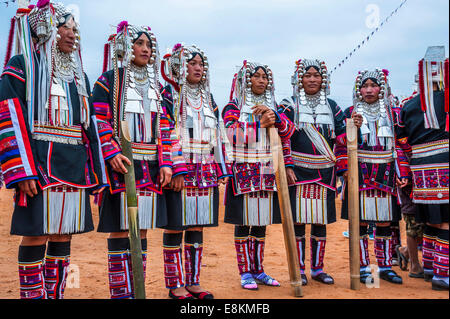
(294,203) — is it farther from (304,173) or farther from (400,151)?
(400,151)

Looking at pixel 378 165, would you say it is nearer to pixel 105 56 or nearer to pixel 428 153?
pixel 428 153

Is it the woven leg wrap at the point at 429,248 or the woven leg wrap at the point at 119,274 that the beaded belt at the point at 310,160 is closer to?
the woven leg wrap at the point at 429,248

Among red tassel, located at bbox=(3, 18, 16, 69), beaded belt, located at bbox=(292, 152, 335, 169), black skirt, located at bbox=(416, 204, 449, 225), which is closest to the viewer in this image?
red tassel, located at bbox=(3, 18, 16, 69)

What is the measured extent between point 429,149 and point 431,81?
0.65 meters

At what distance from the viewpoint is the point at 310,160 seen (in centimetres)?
444

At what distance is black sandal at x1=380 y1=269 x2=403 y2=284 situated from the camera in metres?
4.39

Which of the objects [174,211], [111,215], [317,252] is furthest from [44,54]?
[317,252]

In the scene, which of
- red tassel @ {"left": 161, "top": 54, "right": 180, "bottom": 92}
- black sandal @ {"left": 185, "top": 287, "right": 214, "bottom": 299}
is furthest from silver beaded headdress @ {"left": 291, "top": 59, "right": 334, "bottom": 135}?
black sandal @ {"left": 185, "top": 287, "right": 214, "bottom": 299}

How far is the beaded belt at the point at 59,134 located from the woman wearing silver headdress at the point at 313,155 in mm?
2160

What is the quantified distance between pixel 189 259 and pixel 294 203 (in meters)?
1.26

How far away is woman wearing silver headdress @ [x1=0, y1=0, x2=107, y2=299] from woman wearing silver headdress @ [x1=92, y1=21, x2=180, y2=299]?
147 millimetres

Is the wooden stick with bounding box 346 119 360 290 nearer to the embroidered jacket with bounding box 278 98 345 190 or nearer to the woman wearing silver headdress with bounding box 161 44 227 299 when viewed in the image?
the embroidered jacket with bounding box 278 98 345 190

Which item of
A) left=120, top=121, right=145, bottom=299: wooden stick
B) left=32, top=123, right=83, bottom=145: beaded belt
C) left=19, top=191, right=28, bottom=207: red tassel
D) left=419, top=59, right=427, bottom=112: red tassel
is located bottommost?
left=120, top=121, right=145, bottom=299: wooden stick
